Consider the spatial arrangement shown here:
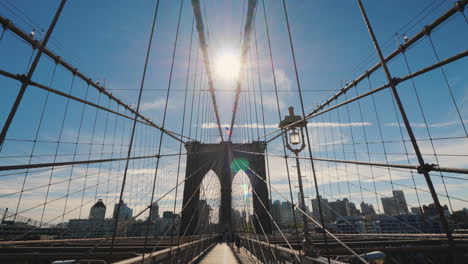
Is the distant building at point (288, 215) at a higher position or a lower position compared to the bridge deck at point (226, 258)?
higher

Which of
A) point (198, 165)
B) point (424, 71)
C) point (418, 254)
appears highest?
point (198, 165)

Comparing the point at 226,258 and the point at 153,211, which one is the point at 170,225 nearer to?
the point at 153,211

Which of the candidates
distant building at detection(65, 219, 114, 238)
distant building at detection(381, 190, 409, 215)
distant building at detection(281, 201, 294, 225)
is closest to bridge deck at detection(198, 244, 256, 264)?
distant building at detection(281, 201, 294, 225)

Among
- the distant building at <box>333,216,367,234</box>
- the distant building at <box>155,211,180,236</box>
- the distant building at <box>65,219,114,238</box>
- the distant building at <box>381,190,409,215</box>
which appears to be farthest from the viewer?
the distant building at <box>65,219,114,238</box>

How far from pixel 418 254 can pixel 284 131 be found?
6.33 metres

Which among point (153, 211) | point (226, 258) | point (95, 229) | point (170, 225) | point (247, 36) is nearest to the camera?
point (95, 229)

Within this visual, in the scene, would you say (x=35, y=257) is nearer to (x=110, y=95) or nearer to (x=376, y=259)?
(x=110, y=95)

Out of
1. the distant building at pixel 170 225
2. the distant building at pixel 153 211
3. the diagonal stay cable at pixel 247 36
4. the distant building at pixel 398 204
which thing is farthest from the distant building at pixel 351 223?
the diagonal stay cable at pixel 247 36

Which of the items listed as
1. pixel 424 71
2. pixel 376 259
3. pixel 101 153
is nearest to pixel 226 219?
pixel 101 153

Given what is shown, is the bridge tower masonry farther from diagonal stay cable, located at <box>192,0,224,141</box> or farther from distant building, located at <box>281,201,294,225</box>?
diagonal stay cable, located at <box>192,0,224,141</box>

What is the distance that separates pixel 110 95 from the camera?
9.38 metres

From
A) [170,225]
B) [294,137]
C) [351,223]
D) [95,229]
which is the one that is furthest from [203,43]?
[351,223]

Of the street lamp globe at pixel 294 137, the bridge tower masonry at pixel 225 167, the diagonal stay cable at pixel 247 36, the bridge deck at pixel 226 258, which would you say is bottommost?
the bridge deck at pixel 226 258

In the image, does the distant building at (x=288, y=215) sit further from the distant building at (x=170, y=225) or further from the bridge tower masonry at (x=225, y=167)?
the distant building at (x=170, y=225)
